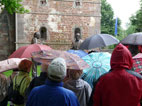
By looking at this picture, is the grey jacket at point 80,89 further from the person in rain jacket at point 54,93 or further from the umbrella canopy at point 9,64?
the umbrella canopy at point 9,64

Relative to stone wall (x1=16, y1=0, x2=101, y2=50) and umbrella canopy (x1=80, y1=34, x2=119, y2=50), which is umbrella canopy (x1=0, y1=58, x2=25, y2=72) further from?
stone wall (x1=16, y1=0, x2=101, y2=50)

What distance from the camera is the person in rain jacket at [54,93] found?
2775 millimetres

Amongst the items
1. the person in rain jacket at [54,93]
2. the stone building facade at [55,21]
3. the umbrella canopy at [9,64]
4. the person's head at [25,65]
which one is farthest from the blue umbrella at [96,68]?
the stone building facade at [55,21]

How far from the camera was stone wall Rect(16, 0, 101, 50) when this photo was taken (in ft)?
67.5

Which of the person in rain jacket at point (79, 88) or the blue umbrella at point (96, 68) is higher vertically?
the blue umbrella at point (96, 68)

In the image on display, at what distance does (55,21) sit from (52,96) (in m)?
18.8

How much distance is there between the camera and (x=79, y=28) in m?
22.0

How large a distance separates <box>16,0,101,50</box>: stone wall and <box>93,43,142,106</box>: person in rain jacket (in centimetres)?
1803

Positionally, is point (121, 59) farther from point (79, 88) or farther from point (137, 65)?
point (137, 65)

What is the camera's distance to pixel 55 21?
21.3 metres

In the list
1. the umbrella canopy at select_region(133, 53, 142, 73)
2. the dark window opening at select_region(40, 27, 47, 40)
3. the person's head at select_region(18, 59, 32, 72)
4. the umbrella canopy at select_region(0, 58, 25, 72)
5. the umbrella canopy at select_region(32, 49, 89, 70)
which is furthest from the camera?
the dark window opening at select_region(40, 27, 47, 40)

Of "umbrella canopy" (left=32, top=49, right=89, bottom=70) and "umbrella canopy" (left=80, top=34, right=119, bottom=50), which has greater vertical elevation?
"umbrella canopy" (left=80, top=34, right=119, bottom=50)

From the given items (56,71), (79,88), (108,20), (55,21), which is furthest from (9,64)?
(108,20)

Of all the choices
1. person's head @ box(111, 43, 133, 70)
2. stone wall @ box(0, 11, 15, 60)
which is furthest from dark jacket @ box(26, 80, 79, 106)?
stone wall @ box(0, 11, 15, 60)
